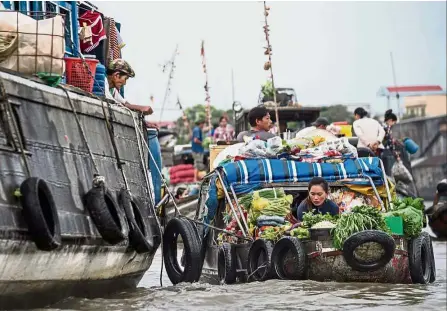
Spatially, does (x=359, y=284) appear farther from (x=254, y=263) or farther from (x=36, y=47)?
(x=36, y=47)

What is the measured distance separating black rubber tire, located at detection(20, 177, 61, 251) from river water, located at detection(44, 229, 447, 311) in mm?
860

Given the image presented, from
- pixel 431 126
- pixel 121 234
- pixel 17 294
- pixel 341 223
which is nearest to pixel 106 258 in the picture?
pixel 121 234

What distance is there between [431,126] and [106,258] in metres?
51.3

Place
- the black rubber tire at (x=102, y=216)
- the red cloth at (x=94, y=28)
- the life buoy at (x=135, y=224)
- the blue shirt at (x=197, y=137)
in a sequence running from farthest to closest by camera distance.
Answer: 1. the blue shirt at (x=197, y=137)
2. the red cloth at (x=94, y=28)
3. the life buoy at (x=135, y=224)
4. the black rubber tire at (x=102, y=216)

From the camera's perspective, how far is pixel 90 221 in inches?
356

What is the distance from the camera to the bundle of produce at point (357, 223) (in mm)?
10398

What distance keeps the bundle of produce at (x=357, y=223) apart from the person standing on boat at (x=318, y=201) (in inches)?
21.7

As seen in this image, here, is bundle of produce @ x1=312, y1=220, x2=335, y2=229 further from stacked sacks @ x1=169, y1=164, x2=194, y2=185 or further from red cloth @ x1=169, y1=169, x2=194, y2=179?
red cloth @ x1=169, y1=169, x2=194, y2=179

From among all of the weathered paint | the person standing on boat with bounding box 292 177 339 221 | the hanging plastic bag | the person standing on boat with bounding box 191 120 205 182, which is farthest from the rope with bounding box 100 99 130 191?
the person standing on boat with bounding box 191 120 205 182

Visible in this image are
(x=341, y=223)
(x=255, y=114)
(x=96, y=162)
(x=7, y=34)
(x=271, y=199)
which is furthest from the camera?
(x=255, y=114)

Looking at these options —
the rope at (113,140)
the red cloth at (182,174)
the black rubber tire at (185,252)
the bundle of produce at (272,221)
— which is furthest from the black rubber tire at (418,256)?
the red cloth at (182,174)

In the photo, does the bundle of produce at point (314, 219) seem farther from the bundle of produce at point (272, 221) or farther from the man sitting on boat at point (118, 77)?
the man sitting on boat at point (118, 77)

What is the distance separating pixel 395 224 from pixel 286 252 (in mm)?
1033

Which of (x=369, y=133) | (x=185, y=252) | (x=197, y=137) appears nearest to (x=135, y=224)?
(x=185, y=252)
